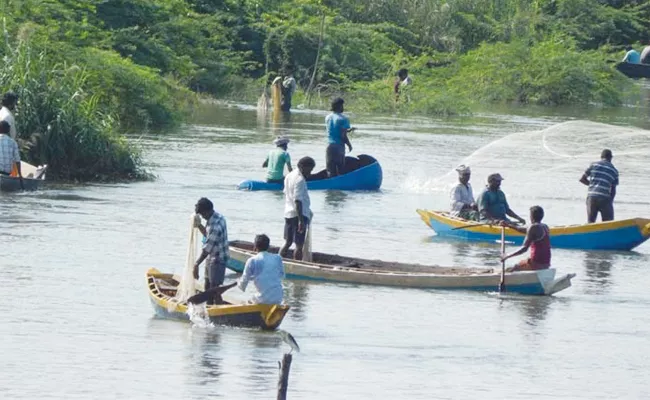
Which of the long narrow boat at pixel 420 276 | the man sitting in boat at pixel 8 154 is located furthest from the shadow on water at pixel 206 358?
the man sitting in boat at pixel 8 154

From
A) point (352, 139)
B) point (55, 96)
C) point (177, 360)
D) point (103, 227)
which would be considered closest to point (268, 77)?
point (352, 139)

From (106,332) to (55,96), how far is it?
398 inches

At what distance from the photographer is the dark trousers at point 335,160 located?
2342 centimetres

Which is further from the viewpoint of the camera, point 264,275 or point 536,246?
point 536,246

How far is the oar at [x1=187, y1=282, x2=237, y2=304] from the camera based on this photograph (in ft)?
41.7

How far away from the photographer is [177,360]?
12172mm

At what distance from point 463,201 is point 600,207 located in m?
1.75

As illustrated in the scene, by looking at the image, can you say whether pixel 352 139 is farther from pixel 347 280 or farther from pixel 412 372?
pixel 412 372

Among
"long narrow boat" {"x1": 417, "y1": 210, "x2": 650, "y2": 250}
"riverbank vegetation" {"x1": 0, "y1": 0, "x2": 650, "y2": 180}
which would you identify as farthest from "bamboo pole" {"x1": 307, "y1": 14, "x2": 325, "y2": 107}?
"long narrow boat" {"x1": 417, "y1": 210, "x2": 650, "y2": 250}

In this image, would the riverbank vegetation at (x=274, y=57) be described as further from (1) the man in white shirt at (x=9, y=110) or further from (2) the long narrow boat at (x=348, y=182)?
(2) the long narrow boat at (x=348, y=182)

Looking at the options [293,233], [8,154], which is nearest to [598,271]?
[293,233]

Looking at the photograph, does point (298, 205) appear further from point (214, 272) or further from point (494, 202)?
point (494, 202)

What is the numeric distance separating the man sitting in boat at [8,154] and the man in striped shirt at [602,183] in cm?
772

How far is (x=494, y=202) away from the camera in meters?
18.2
